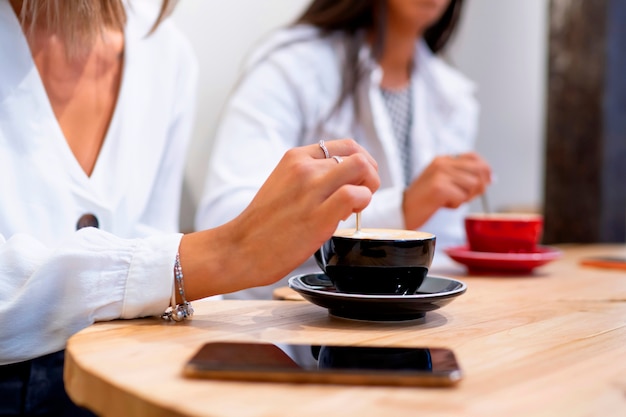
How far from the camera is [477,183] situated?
1.49 meters

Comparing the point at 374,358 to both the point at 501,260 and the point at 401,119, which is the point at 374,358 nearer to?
the point at 501,260

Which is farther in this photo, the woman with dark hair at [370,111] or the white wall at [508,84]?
the white wall at [508,84]

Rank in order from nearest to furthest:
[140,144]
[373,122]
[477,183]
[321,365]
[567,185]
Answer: [321,365]
[140,144]
[477,183]
[373,122]
[567,185]

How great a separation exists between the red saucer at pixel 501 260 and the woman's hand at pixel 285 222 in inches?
21.9

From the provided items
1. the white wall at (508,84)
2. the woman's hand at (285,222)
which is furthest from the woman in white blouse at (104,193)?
the white wall at (508,84)

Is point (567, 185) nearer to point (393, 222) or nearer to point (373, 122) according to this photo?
point (373, 122)

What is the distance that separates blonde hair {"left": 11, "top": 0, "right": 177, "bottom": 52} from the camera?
1.05 m

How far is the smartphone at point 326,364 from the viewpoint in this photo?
0.57m

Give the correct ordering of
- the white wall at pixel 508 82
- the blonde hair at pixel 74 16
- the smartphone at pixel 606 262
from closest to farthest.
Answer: the blonde hair at pixel 74 16 < the smartphone at pixel 606 262 < the white wall at pixel 508 82

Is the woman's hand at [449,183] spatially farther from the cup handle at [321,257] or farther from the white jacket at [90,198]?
the cup handle at [321,257]

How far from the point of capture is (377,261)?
2.65ft

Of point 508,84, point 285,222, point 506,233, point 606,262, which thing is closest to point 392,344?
point 285,222

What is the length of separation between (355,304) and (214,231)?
190 millimetres

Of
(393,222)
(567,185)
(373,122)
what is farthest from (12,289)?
(567,185)
